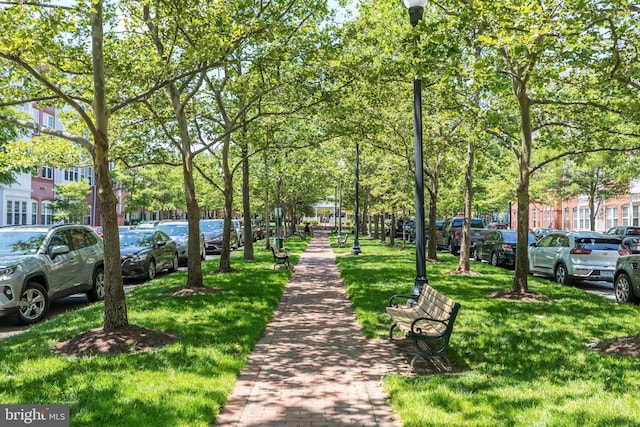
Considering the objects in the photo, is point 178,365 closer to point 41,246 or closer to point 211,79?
point 41,246

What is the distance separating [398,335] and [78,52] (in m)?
7.96

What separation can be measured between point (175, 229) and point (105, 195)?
619 inches

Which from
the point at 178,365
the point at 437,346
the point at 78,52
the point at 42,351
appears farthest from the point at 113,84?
the point at 437,346

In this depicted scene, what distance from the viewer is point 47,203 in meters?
44.2

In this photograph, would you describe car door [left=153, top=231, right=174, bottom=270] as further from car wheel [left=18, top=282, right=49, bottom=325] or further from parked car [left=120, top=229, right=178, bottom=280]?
car wheel [left=18, top=282, right=49, bottom=325]

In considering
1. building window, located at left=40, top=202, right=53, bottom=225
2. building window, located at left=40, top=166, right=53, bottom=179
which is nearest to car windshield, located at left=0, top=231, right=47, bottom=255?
building window, located at left=40, top=202, right=53, bottom=225

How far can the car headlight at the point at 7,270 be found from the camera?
28.8ft

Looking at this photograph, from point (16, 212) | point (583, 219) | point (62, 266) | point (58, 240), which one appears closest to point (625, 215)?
point (583, 219)

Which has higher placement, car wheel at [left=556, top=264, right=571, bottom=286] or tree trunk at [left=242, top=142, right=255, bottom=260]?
tree trunk at [left=242, top=142, right=255, bottom=260]

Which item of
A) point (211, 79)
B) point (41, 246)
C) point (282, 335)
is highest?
point (211, 79)

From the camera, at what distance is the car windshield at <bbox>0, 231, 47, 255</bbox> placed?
9867 mm

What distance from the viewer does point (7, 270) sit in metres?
8.86

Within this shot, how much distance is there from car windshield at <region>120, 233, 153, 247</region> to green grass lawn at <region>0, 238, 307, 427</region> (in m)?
6.03

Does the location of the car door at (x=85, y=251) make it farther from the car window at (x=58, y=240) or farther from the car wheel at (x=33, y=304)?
the car wheel at (x=33, y=304)
